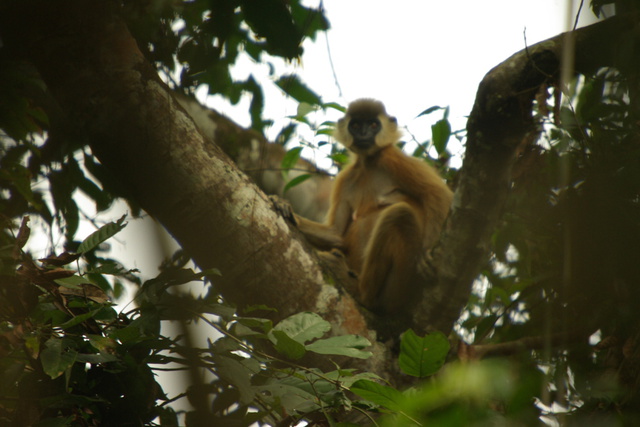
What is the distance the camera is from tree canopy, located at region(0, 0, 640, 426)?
6.42ft

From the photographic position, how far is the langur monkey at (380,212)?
4.84 meters

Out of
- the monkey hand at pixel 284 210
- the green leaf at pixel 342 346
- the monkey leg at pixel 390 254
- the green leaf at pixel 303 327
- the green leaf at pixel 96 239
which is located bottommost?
the green leaf at pixel 342 346

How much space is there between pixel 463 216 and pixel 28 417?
2708 millimetres

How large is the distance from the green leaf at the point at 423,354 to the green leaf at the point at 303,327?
55 cm

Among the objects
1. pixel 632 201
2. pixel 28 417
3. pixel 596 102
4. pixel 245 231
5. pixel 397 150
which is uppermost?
pixel 397 150

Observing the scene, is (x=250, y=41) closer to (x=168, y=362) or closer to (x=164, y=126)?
(x=164, y=126)

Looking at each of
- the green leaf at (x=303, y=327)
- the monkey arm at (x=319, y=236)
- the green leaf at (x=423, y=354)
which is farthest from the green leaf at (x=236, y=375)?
the monkey arm at (x=319, y=236)

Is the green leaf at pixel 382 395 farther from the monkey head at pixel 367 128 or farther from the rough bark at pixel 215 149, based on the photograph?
the monkey head at pixel 367 128

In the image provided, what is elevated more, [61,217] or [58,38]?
[58,38]

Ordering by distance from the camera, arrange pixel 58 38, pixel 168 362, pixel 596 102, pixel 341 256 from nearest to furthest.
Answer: pixel 168 362
pixel 58 38
pixel 596 102
pixel 341 256

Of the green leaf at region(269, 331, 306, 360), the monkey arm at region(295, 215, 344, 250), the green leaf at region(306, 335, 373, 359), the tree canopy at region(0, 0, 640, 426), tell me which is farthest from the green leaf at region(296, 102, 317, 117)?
the green leaf at region(269, 331, 306, 360)

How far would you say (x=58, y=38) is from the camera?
114 inches

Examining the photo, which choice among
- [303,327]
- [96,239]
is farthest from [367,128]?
[96,239]

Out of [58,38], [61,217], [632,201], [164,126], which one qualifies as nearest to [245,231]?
[164,126]
